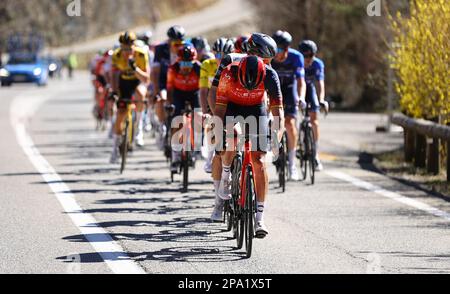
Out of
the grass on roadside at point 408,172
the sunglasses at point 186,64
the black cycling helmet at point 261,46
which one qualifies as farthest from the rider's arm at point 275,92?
the sunglasses at point 186,64

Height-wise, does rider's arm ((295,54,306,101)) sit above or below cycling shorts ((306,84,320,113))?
above

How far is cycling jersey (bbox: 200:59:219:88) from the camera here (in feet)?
49.0

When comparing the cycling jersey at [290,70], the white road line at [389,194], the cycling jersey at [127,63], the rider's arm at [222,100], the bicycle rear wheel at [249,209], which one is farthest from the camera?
the cycling jersey at [127,63]

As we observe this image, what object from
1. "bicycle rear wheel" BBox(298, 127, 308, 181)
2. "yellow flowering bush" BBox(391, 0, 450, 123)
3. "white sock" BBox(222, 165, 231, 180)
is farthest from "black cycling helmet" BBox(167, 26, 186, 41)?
"white sock" BBox(222, 165, 231, 180)

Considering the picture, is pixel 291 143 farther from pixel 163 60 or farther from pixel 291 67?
pixel 163 60

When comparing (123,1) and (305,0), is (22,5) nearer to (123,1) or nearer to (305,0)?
(123,1)

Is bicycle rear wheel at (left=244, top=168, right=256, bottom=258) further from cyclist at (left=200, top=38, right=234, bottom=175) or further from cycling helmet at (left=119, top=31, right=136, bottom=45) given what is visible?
cycling helmet at (left=119, top=31, right=136, bottom=45)

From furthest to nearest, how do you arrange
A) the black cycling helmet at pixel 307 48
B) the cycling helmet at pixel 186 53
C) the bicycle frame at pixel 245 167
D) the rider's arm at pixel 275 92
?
the black cycling helmet at pixel 307 48 < the cycling helmet at pixel 186 53 < the rider's arm at pixel 275 92 < the bicycle frame at pixel 245 167

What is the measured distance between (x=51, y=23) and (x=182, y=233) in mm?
95692

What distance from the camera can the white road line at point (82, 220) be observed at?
34.1 feet

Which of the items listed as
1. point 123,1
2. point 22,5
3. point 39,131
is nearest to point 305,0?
point 39,131

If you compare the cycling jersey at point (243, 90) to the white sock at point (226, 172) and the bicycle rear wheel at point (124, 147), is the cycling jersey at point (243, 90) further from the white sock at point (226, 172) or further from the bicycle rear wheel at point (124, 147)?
the bicycle rear wheel at point (124, 147)

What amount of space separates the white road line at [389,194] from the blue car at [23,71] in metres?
38.7

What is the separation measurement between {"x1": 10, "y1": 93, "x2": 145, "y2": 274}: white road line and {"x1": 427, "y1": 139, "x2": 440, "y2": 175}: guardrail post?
510 cm
